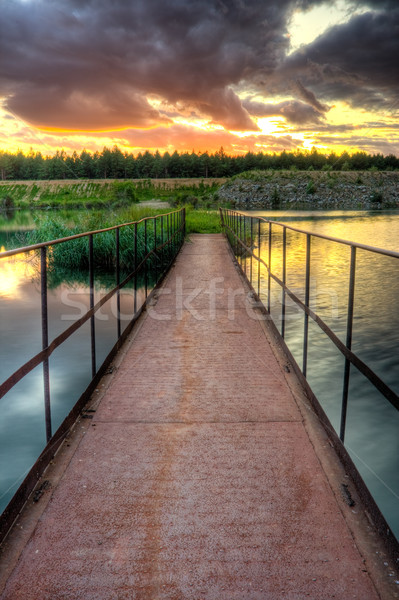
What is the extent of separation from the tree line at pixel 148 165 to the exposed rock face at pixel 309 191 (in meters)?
31.1

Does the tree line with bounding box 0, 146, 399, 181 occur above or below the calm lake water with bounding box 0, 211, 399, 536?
above

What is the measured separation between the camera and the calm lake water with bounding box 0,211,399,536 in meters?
5.14

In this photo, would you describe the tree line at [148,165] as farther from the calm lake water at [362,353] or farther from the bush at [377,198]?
the calm lake water at [362,353]

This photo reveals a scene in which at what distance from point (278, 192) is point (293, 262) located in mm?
66090

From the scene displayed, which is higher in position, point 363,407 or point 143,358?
point 143,358

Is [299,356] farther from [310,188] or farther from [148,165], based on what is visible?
[148,165]

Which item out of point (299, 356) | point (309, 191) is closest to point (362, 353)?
point (299, 356)

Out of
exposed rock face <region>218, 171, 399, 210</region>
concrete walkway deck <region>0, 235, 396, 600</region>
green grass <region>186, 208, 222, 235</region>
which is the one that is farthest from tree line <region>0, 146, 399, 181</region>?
concrete walkway deck <region>0, 235, 396, 600</region>

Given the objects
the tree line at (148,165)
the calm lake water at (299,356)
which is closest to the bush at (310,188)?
the tree line at (148,165)

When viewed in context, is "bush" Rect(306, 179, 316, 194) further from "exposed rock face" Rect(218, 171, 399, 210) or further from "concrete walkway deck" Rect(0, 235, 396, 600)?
"concrete walkway deck" Rect(0, 235, 396, 600)

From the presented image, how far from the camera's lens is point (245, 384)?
4.39 m

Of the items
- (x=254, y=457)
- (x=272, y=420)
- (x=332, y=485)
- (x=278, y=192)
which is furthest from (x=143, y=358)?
(x=278, y=192)

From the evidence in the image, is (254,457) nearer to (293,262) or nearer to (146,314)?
(146,314)

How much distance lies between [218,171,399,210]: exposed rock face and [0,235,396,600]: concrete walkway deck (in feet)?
228
